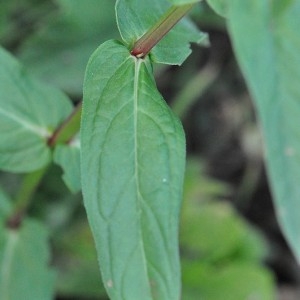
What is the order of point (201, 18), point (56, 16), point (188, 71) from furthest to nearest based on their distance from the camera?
1. point (188, 71)
2. point (201, 18)
3. point (56, 16)

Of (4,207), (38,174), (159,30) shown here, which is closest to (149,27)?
(159,30)

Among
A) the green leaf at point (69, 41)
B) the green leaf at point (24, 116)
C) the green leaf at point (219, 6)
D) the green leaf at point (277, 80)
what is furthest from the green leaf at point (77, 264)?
the green leaf at point (219, 6)

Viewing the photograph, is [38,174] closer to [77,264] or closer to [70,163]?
[70,163]

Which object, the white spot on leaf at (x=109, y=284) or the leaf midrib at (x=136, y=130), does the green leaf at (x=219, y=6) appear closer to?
the leaf midrib at (x=136, y=130)

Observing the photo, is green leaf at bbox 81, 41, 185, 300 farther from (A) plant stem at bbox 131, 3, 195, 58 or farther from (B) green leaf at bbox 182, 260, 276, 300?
(B) green leaf at bbox 182, 260, 276, 300

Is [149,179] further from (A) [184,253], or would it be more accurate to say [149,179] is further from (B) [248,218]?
(B) [248,218]

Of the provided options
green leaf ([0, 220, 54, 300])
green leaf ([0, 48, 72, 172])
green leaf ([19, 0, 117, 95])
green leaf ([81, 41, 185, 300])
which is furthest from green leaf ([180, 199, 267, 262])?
green leaf ([81, 41, 185, 300])

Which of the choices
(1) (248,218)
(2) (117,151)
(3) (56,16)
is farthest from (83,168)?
(1) (248,218)
